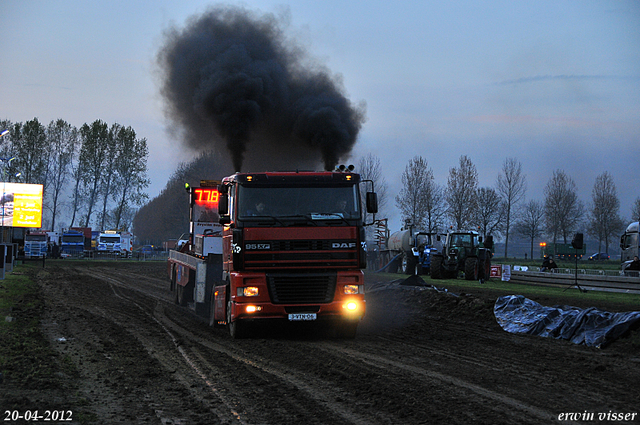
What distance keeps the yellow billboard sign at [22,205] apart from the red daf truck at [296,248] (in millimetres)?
32061

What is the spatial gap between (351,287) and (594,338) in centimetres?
437

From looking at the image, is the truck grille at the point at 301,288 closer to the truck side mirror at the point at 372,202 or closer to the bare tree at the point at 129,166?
the truck side mirror at the point at 372,202

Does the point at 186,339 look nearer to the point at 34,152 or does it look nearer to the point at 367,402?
the point at 367,402

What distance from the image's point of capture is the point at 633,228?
33375 mm

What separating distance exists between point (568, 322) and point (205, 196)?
37.0 feet

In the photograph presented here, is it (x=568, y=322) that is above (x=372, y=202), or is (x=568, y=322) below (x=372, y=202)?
below

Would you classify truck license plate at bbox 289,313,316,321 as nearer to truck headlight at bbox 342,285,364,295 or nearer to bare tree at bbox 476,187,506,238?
truck headlight at bbox 342,285,364,295

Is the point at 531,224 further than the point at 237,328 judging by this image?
Yes

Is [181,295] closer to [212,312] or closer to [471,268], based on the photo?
[212,312]

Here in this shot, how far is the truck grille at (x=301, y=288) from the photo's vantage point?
38.1 ft

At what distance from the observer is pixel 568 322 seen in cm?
1234

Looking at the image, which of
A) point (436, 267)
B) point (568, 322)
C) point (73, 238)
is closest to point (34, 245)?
point (73, 238)

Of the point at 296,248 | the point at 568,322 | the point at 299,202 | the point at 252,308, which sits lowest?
the point at 568,322

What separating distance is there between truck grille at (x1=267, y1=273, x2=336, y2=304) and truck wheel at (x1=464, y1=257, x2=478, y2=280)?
19.6 meters
